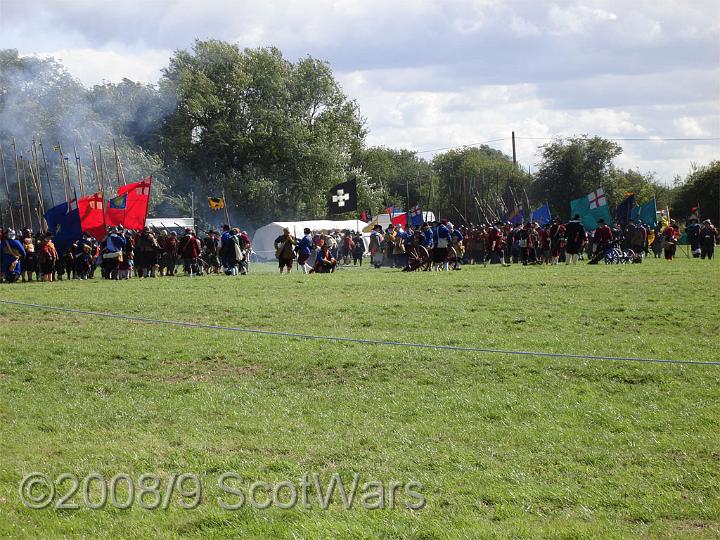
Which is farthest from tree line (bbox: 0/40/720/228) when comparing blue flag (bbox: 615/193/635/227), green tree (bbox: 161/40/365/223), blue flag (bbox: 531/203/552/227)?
blue flag (bbox: 615/193/635/227)

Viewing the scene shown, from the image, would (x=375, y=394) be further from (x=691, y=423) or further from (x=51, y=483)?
(x=51, y=483)

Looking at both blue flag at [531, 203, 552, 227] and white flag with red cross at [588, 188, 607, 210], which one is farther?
blue flag at [531, 203, 552, 227]

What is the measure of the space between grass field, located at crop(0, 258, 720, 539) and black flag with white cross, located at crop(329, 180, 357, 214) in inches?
914

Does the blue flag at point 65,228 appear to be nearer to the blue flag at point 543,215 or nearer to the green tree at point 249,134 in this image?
the blue flag at point 543,215

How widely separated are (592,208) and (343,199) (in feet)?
35.0

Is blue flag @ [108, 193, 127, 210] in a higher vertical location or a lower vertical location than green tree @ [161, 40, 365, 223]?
lower

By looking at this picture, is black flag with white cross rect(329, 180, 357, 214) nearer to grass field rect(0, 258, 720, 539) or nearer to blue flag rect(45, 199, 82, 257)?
blue flag rect(45, 199, 82, 257)

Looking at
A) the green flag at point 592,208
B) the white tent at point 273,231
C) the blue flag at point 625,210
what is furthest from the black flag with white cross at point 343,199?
the white tent at point 273,231

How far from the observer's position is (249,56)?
7388 cm

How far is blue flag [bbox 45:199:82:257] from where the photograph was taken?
32.1m

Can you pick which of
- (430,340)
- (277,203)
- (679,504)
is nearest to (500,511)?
(679,504)

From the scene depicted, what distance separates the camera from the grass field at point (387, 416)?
681 cm

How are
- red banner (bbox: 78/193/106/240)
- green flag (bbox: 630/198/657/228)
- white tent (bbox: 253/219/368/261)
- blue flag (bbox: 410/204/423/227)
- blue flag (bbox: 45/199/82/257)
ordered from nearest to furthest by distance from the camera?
blue flag (bbox: 45/199/82/257)
red banner (bbox: 78/193/106/240)
green flag (bbox: 630/198/657/228)
blue flag (bbox: 410/204/423/227)
white tent (bbox: 253/219/368/261)

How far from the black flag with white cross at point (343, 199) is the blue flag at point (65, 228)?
12.7 meters
